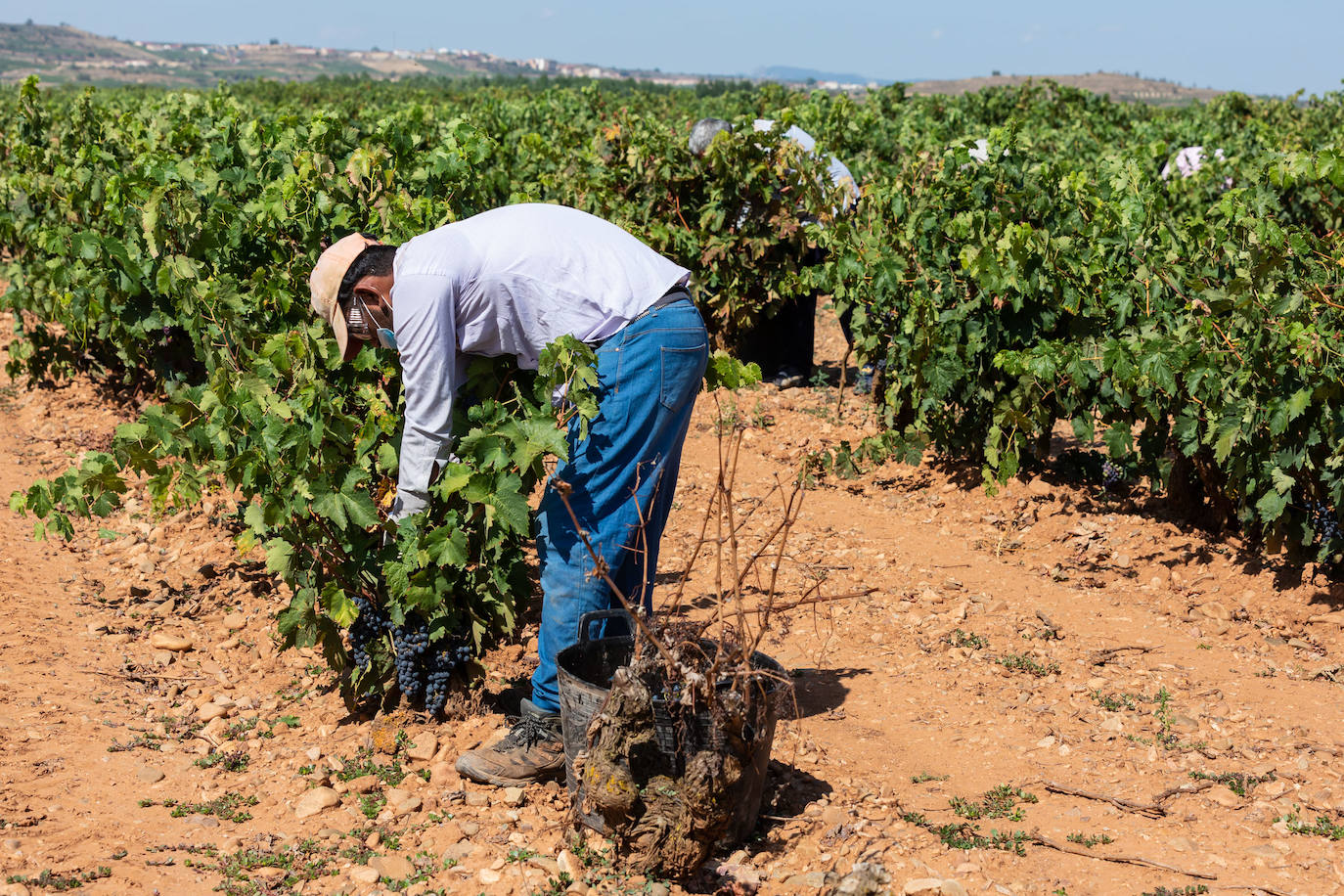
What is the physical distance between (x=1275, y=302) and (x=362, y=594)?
350cm

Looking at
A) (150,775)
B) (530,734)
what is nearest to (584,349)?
(530,734)

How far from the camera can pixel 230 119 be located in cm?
574

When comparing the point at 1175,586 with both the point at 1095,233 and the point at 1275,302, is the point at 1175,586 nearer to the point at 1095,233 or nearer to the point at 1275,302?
the point at 1275,302

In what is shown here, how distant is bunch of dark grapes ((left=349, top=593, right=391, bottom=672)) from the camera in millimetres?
3586

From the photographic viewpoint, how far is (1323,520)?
446cm

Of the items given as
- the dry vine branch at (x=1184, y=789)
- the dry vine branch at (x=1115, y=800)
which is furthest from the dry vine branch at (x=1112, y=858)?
the dry vine branch at (x=1184, y=789)

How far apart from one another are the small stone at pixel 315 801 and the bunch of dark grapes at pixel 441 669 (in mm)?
439

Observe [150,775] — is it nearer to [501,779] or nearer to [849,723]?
[501,779]

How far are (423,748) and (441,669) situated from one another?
25 centimetres

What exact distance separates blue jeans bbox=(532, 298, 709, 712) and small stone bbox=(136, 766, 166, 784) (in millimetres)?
1220

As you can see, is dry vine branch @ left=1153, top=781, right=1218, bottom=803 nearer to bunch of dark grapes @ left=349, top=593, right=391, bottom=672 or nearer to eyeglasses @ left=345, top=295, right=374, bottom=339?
bunch of dark grapes @ left=349, top=593, right=391, bottom=672

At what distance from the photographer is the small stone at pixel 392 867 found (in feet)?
9.55

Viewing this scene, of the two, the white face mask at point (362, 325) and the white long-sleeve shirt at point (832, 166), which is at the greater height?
the white long-sleeve shirt at point (832, 166)

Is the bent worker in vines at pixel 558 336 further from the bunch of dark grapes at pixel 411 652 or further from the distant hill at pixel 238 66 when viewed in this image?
the distant hill at pixel 238 66
